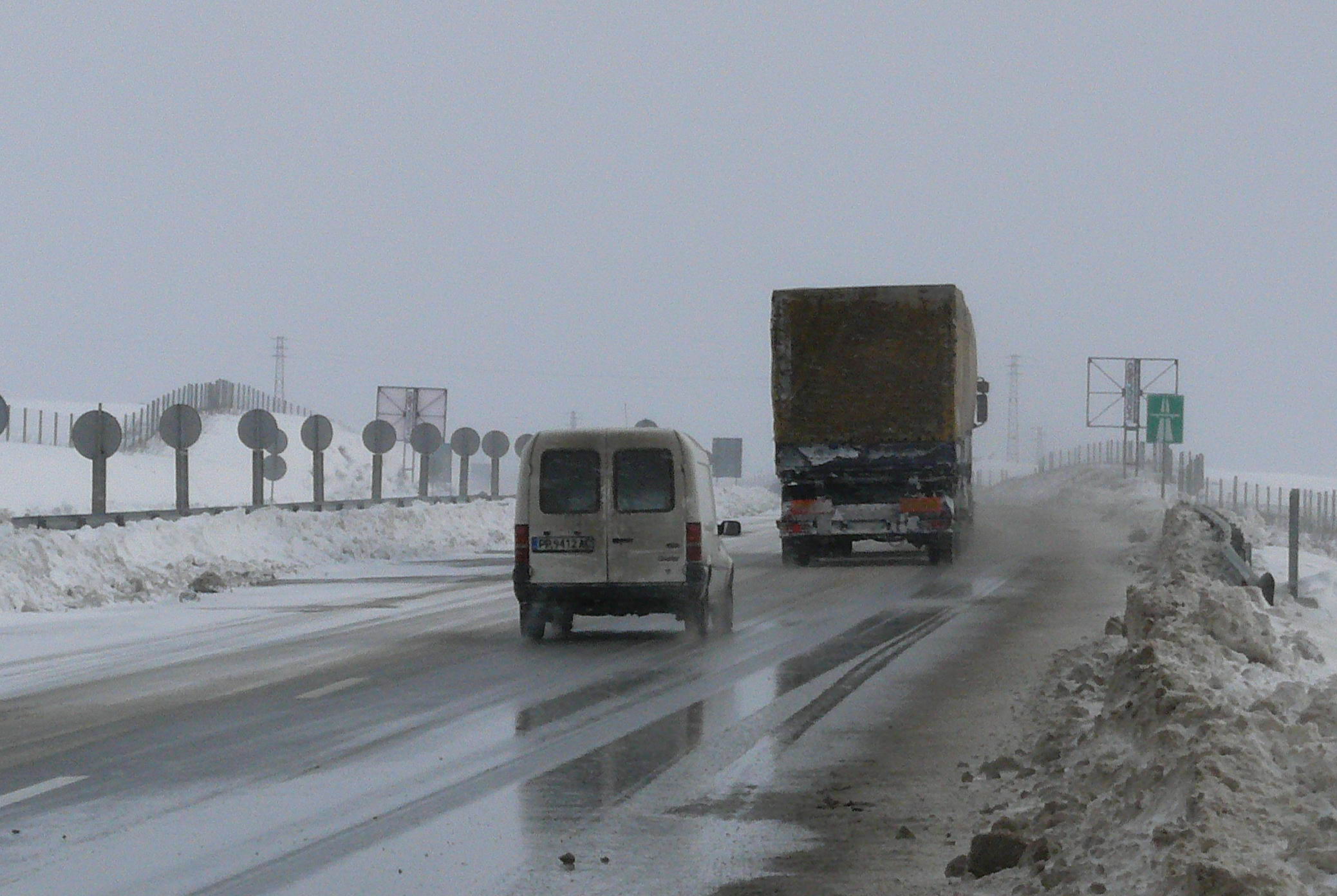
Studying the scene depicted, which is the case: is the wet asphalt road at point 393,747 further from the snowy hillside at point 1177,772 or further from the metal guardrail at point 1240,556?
the metal guardrail at point 1240,556

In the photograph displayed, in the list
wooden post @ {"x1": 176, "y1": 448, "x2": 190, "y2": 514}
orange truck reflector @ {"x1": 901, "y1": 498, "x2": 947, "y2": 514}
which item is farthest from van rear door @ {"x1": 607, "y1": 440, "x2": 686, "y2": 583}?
wooden post @ {"x1": 176, "y1": 448, "x2": 190, "y2": 514}

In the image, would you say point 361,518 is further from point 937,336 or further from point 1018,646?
point 1018,646

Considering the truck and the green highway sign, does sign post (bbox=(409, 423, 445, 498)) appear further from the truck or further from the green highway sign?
the truck

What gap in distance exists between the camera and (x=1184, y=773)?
786cm

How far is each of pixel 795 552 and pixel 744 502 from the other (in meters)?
43.3

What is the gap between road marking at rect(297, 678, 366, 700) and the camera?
13727 mm

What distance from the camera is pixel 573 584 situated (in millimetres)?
17984

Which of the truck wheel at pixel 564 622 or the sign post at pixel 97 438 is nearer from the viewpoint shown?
the truck wheel at pixel 564 622

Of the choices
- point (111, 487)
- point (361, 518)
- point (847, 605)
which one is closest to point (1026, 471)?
point (111, 487)

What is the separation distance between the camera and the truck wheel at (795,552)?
31312 mm

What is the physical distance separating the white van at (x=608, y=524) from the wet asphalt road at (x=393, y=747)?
0.51 metres

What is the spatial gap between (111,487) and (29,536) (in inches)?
2217

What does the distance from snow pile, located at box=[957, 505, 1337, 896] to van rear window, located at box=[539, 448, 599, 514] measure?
569 cm

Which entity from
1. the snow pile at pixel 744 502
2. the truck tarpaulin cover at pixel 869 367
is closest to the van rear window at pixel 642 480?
the truck tarpaulin cover at pixel 869 367
